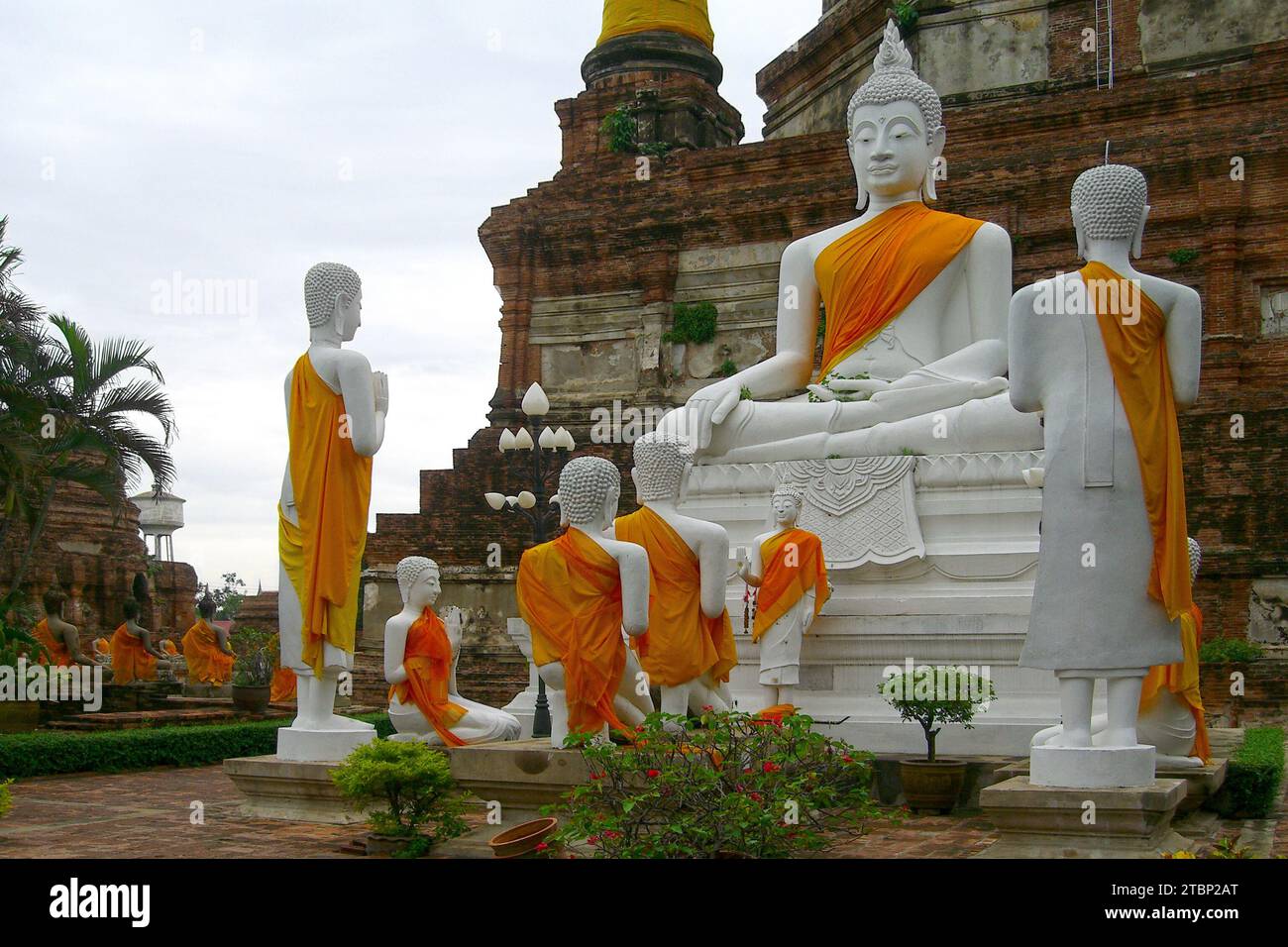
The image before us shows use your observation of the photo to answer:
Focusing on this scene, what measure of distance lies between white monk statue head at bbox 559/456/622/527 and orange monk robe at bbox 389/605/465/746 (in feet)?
5.24

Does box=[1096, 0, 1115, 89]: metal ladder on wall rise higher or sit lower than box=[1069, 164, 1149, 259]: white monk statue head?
higher

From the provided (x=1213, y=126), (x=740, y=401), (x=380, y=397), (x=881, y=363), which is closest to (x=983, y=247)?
(x=881, y=363)

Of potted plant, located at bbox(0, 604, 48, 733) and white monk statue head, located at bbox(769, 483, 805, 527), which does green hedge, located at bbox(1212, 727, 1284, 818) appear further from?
potted plant, located at bbox(0, 604, 48, 733)

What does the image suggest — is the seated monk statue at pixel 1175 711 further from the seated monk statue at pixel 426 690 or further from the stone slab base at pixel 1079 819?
the seated monk statue at pixel 426 690

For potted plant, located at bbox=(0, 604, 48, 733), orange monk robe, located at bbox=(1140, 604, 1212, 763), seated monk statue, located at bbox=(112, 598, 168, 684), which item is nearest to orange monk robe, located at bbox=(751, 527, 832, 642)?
orange monk robe, located at bbox=(1140, 604, 1212, 763)

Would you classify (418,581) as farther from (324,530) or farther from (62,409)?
(62,409)

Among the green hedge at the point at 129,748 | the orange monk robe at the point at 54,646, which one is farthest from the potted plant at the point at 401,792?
the orange monk robe at the point at 54,646

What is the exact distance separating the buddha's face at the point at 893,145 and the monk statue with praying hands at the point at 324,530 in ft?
15.8

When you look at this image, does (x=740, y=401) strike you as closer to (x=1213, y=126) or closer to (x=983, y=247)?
(x=983, y=247)

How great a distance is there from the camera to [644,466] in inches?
318

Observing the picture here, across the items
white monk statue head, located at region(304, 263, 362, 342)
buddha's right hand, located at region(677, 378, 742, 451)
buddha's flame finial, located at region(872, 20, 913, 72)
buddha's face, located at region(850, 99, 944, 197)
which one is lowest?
buddha's right hand, located at region(677, 378, 742, 451)

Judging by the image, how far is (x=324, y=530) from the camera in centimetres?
783

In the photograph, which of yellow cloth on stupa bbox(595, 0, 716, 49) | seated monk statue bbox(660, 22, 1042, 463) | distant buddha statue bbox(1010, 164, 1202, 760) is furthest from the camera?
yellow cloth on stupa bbox(595, 0, 716, 49)

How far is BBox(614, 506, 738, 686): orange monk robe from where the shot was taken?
25.5ft
